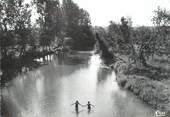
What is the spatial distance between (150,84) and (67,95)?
1314 cm

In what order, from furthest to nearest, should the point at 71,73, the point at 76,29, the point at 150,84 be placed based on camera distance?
the point at 76,29 → the point at 71,73 → the point at 150,84

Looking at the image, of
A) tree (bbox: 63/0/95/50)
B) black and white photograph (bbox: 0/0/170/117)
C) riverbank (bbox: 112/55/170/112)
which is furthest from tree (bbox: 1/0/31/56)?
tree (bbox: 63/0/95/50)

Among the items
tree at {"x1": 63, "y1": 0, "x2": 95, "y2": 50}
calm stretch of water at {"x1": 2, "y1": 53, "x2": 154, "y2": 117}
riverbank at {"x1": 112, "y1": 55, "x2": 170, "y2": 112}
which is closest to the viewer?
calm stretch of water at {"x1": 2, "y1": 53, "x2": 154, "y2": 117}

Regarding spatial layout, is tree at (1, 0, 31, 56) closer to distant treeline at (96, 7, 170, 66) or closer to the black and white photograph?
the black and white photograph

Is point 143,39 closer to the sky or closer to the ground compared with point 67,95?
closer to the sky

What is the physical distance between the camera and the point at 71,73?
57125mm

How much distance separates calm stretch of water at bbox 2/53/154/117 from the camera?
32.5 meters

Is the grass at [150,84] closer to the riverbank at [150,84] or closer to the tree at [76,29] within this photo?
the riverbank at [150,84]

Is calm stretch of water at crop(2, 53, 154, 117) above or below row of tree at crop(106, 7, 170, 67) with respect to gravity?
below

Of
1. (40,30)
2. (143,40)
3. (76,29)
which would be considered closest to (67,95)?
(143,40)

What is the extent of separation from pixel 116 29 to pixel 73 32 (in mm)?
19798

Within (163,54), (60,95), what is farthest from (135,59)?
(60,95)

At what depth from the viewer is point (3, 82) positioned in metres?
46.4

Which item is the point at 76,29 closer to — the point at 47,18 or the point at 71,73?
the point at 47,18
